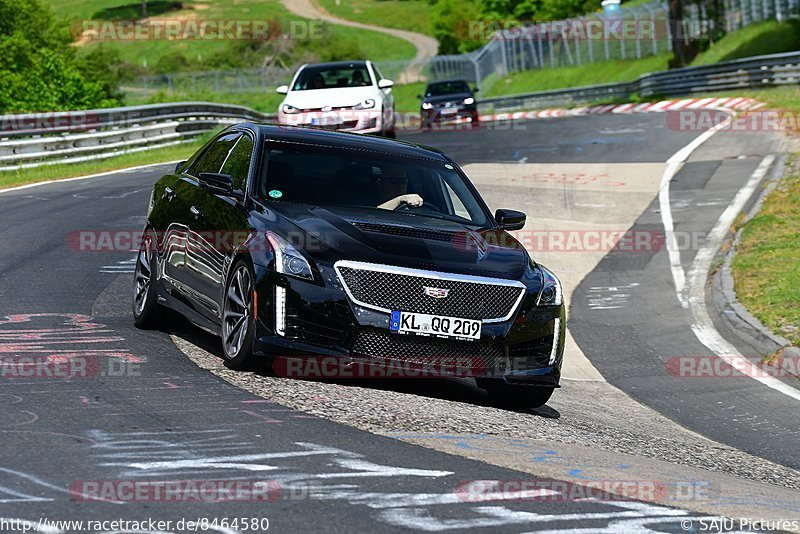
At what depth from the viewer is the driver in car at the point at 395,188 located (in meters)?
9.02

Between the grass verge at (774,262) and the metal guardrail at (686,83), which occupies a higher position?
the grass verge at (774,262)

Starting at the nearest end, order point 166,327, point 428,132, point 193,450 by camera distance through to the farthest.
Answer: point 193,450 → point 166,327 → point 428,132

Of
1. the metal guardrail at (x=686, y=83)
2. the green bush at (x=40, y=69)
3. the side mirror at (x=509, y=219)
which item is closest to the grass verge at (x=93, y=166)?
the side mirror at (x=509, y=219)

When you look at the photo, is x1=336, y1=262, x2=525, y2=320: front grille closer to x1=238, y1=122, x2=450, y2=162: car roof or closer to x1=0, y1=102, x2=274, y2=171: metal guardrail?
x1=238, y1=122, x2=450, y2=162: car roof

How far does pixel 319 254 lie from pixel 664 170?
57.9 ft

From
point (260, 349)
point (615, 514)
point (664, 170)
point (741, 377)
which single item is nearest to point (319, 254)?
point (260, 349)

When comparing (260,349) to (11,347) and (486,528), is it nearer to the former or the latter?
(11,347)

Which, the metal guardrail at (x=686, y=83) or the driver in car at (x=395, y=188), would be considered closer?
the driver in car at (x=395, y=188)

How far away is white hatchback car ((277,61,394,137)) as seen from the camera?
25.4 m

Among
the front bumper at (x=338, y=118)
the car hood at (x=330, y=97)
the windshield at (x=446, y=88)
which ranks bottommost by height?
the windshield at (x=446, y=88)

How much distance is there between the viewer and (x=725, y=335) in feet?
43.8

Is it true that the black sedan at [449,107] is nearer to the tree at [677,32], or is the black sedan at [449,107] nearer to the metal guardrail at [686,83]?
the metal guardrail at [686,83]

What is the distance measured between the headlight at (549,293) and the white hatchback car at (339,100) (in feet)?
55.3

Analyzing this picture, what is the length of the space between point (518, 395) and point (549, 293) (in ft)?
2.44
